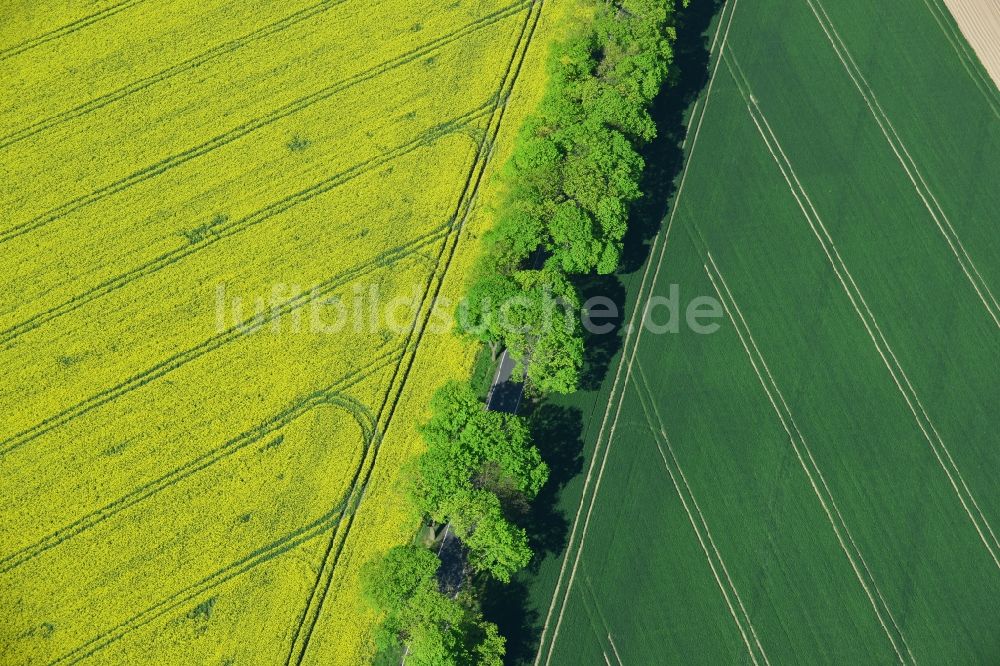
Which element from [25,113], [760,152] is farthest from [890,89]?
[25,113]

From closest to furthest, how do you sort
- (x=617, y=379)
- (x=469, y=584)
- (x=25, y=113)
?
(x=469, y=584), (x=617, y=379), (x=25, y=113)

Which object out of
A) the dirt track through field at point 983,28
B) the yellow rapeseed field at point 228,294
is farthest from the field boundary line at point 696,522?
the dirt track through field at point 983,28

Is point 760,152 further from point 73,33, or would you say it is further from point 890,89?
point 73,33

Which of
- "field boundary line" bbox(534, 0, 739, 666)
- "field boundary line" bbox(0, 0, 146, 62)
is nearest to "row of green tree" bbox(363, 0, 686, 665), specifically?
"field boundary line" bbox(534, 0, 739, 666)

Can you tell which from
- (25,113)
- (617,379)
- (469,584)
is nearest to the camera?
(469,584)

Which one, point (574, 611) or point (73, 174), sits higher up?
→ point (73, 174)
